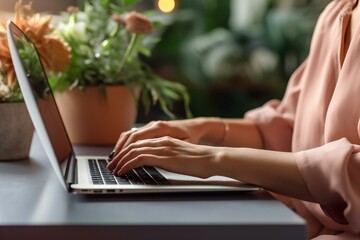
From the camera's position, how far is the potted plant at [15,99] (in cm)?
103

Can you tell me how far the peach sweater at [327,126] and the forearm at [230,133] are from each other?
0.07ft

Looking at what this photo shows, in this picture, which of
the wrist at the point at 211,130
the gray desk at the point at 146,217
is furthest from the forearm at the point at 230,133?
the gray desk at the point at 146,217

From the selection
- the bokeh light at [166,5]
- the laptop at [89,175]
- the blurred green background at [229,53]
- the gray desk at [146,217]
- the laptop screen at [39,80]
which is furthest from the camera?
the blurred green background at [229,53]

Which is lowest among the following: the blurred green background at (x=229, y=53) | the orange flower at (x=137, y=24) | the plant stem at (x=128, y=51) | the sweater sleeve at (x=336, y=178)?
the blurred green background at (x=229, y=53)

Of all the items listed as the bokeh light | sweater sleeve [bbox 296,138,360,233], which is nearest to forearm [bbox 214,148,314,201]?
sweater sleeve [bbox 296,138,360,233]

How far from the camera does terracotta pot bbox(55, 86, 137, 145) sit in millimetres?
1297

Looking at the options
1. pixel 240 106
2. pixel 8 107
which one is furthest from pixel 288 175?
pixel 240 106

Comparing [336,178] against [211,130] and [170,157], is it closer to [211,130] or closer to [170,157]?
[170,157]

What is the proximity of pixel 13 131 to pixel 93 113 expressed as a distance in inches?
10.8

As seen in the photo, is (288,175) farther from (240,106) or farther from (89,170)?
(240,106)

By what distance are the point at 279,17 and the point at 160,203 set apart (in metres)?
2.54

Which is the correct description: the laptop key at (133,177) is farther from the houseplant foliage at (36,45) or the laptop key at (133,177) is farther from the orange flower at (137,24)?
the orange flower at (137,24)

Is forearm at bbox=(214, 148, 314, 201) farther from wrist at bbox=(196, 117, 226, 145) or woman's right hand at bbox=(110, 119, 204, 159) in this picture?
wrist at bbox=(196, 117, 226, 145)

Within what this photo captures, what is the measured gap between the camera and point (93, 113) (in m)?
1.30
